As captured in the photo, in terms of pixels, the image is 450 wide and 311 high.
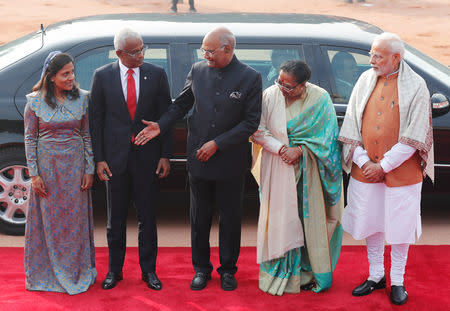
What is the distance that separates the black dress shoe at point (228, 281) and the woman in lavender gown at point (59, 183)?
2.97 feet

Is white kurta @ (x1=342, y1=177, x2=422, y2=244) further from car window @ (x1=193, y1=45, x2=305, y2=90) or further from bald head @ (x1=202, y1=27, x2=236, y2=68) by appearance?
car window @ (x1=193, y1=45, x2=305, y2=90)

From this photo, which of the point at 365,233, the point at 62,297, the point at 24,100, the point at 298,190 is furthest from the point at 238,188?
the point at 24,100

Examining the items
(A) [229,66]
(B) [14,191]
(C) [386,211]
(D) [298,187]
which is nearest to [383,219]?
(C) [386,211]

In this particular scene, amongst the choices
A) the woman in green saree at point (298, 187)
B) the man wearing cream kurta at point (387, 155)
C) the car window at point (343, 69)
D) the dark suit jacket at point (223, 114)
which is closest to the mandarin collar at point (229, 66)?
the dark suit jacket at point (223, 114)

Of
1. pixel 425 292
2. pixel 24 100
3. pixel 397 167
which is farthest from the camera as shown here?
pixel 24 100

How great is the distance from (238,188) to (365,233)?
2.96 ft

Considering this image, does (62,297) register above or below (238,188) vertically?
below

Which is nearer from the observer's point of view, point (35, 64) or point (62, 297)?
point (62, 297)

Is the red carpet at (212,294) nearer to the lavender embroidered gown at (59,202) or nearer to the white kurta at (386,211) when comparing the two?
the lavender embroidered gown at (59,202)

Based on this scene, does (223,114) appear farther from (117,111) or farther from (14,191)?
(14,191)

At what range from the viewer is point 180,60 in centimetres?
575

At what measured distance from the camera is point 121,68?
4531 millimetres

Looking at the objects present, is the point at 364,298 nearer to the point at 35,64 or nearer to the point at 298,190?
the point at 298,190

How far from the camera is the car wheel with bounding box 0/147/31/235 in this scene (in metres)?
5.64
